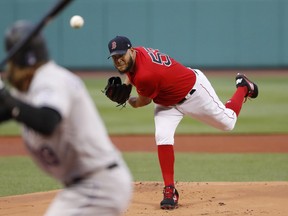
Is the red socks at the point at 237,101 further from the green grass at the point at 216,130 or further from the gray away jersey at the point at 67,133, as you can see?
the green grass at the point at 216,130

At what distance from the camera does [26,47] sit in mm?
3367

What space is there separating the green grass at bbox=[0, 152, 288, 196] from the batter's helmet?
14.5 feet

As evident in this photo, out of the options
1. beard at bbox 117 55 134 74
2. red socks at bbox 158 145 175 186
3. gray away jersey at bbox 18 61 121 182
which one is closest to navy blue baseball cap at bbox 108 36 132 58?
beard at bbox 117 55 134 74

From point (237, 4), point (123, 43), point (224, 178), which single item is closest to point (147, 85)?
point (123, 43)

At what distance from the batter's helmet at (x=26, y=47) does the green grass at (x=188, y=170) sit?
14.5ft

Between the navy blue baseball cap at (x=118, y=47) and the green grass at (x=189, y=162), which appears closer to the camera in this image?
the navy blue baseball cap at (x=118, y=47)

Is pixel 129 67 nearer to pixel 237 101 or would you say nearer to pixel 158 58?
pixel 158 58

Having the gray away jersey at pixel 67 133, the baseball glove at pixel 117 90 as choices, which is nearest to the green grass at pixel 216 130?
the baseball glove at pixel 117 90

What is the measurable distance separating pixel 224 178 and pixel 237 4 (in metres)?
16.2

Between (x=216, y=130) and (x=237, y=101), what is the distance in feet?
17.5

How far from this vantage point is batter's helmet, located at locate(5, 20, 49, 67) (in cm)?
338

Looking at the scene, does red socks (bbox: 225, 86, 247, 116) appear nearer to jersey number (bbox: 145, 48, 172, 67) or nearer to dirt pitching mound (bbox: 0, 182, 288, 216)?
dirt pitching mound (bbox: 0, 182, 288, 216)

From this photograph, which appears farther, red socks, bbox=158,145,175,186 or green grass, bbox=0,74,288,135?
green grass, bbox=0,74,288,135

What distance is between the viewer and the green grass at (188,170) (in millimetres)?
8320
